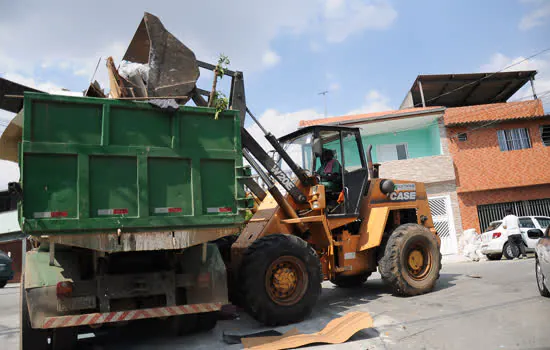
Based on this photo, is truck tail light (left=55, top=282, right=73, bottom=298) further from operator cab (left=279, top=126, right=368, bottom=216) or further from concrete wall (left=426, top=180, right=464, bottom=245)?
concrete wall (left=426, top=180, right=464, bottom=245)

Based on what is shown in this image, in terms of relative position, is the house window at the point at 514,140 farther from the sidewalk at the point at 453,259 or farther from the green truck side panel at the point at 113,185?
the green truck side panel at the point at 113,185

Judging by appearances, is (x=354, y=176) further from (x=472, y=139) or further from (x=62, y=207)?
(x=472, y=139)

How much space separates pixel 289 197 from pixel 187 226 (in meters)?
2.71

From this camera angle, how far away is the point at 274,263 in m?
5.89

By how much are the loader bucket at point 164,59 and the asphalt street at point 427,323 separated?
3268 mm

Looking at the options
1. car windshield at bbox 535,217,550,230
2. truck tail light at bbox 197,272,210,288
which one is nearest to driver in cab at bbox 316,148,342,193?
truck tail light at bbox 197,272,210,288

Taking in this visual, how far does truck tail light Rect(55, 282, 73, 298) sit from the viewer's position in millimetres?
4492

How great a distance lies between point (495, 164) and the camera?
65.4 feet

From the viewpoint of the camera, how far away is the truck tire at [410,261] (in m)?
7.44

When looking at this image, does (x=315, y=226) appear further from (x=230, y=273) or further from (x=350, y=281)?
(x=350, y=281)

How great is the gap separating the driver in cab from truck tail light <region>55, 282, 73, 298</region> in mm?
4428

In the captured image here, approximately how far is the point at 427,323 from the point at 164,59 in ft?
16.2

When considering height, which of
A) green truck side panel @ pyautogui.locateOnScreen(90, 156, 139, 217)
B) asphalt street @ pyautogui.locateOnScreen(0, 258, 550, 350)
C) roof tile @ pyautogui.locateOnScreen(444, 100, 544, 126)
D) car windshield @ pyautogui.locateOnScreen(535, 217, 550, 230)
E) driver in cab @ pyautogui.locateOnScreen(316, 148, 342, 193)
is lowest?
asphalt street @ pyautogui.locateOnScreen(0, 258, 550, 350)

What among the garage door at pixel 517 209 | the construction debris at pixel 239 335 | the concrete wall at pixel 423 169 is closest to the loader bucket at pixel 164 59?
the construction debris at pixel 239 335
